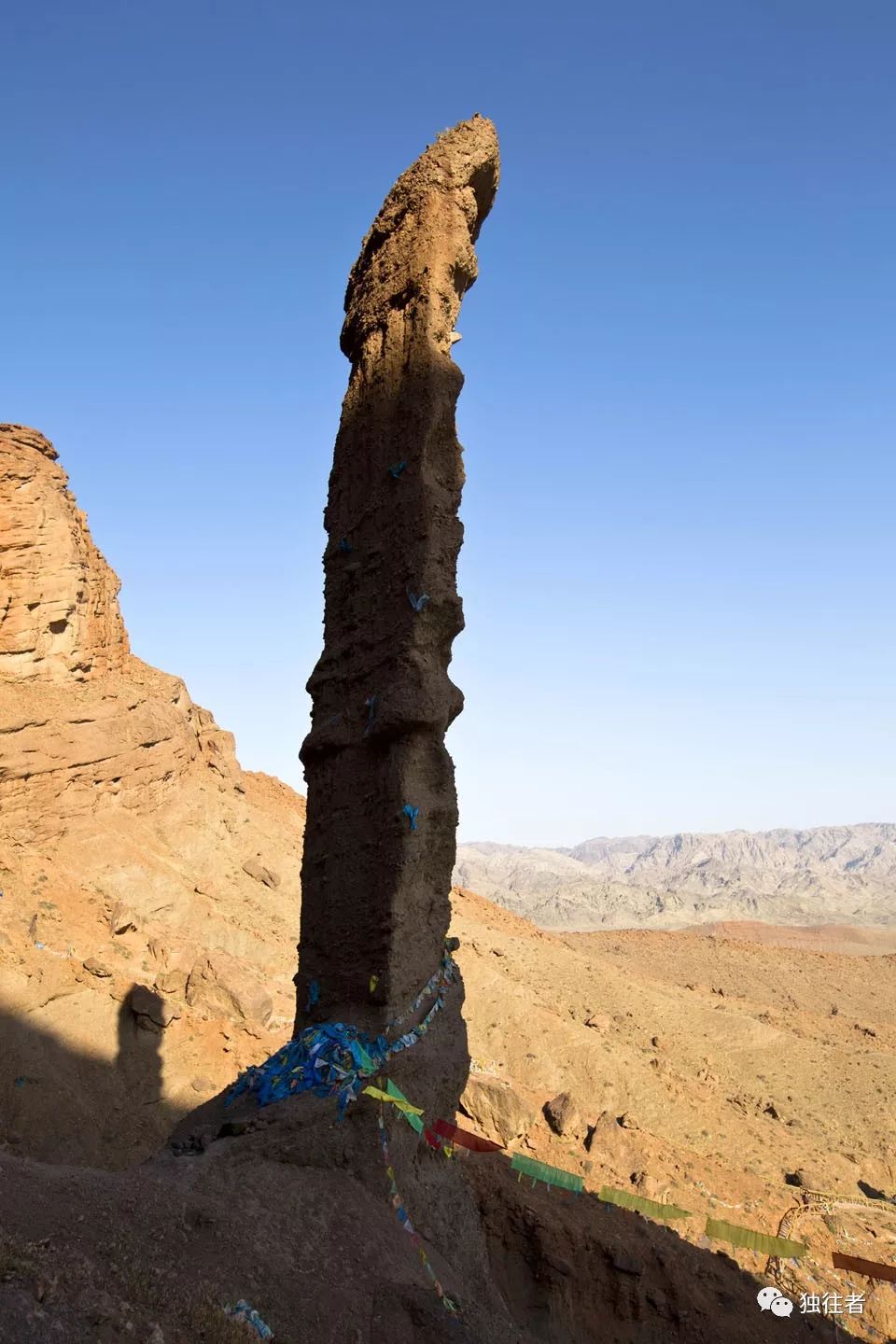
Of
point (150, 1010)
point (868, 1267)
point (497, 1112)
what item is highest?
point (150, 1010)

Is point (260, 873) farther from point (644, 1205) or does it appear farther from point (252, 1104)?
point (252, 1104)

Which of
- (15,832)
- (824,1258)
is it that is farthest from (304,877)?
(15,832)

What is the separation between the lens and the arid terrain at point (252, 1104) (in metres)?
4.41

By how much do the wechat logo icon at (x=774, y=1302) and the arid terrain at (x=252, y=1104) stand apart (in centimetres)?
15

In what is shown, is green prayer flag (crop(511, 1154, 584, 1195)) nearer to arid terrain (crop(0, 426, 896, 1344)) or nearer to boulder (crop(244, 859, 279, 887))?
arid terrain (crop(0, 426, 896, 1344))

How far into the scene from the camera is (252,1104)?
607 cm

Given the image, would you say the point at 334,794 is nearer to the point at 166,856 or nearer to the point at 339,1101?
the point at 339,1101

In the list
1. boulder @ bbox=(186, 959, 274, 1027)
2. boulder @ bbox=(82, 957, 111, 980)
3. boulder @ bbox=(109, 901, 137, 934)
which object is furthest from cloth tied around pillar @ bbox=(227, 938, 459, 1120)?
boulder @ bbox=(109, 901, 137, 934)

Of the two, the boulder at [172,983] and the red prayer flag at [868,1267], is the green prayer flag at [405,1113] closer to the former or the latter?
the red prayer flag at [868,1267]

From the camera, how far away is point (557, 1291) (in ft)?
23.0

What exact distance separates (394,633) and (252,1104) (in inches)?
143

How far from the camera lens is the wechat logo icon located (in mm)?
7328

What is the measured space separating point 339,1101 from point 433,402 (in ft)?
17.5

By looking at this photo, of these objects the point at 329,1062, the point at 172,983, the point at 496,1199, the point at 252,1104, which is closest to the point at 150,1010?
the point at 172,983
